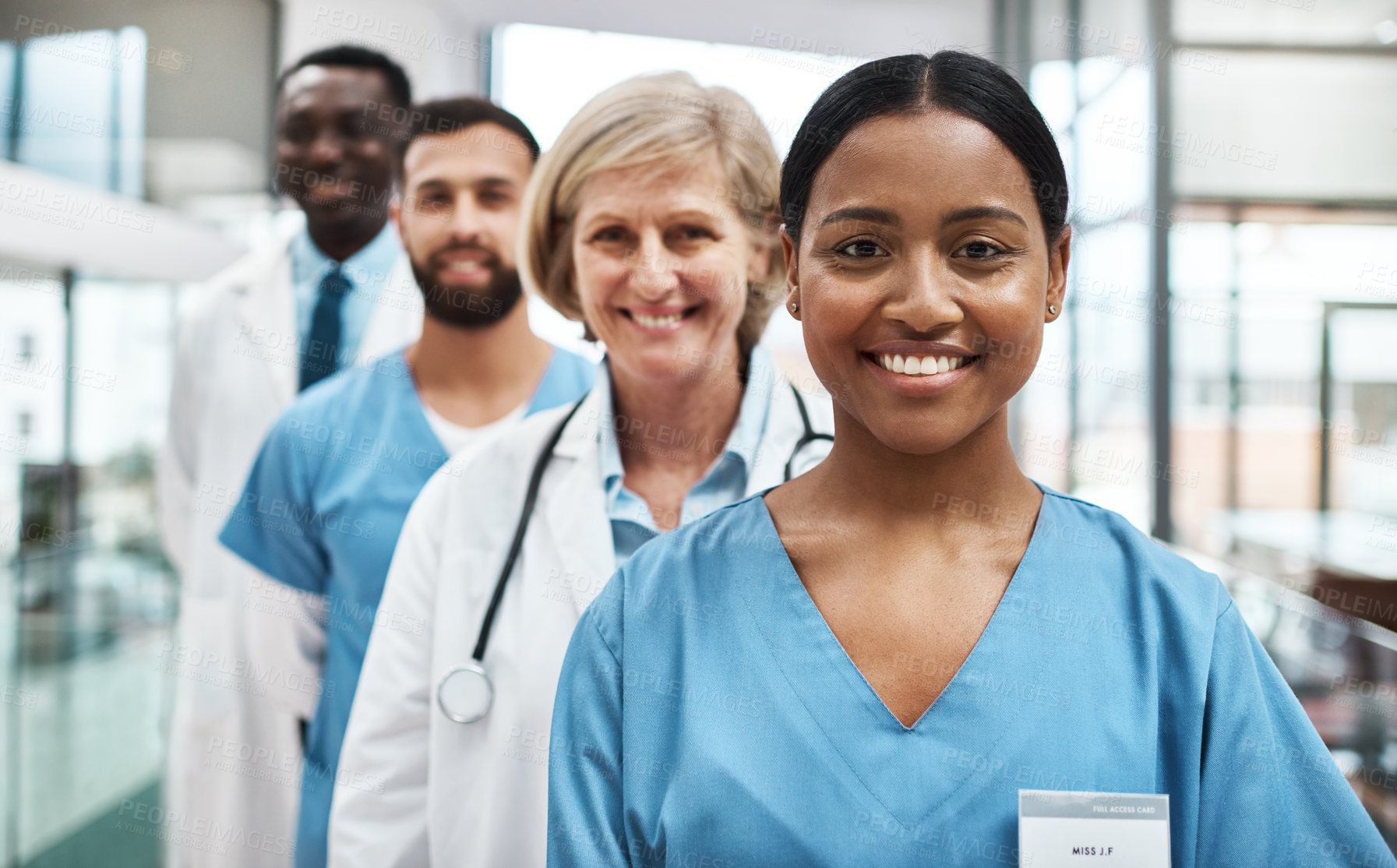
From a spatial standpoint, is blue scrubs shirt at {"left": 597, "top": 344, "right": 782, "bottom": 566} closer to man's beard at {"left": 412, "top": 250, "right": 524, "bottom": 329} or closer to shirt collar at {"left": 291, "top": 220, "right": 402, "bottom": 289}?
man's beard at {"left": 412, "top": 250, "right": 524, "bottom": 329}

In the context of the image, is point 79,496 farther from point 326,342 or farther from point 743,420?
point 743,420

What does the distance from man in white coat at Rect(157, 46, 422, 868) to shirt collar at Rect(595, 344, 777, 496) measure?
0.45m

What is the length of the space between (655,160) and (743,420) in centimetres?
42

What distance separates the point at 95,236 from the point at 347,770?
118cm

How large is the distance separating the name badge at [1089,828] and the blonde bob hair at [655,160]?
775 mm

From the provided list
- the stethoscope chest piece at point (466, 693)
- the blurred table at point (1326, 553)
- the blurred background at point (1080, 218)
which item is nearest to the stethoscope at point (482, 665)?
the stethoscope chest piece at point (466, 693)

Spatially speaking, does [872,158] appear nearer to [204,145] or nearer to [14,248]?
[204,145]

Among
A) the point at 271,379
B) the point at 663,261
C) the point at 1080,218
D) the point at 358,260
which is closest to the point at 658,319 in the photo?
the point at 663,261

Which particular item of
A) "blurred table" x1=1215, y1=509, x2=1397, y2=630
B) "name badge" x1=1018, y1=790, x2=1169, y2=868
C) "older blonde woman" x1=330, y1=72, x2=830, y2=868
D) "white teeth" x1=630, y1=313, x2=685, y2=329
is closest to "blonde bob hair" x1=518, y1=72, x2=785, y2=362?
"older blonde woman" x1=330, y1=72, x2=830, y2=868

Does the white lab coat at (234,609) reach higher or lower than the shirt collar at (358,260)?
lower

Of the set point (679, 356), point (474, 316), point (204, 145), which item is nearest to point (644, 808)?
point (679, 356)

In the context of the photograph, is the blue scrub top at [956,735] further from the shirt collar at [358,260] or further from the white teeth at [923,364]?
the shirt collar at [358,260]

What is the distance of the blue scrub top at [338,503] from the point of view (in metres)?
1.47

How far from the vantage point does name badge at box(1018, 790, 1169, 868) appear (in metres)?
0.80
